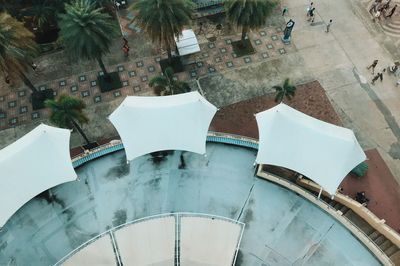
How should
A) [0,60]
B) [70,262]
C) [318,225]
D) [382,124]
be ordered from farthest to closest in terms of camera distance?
[382,124] → [0,60] → [318,225] → [70,262]

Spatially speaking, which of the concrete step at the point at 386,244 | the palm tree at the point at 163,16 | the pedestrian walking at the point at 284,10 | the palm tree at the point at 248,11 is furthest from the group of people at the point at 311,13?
the concrete step at the point at 386,244

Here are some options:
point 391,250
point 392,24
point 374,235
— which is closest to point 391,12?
point 392,24

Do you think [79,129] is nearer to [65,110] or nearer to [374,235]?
[65,110]

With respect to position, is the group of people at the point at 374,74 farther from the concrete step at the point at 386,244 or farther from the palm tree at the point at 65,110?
the palm tree at the point at 65,110

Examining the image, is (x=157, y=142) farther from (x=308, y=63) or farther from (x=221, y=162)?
(x=308, y=63)

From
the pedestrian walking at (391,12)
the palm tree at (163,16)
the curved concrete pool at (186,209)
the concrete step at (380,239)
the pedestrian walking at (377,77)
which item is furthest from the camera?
the pedestrian walking at (391,12)

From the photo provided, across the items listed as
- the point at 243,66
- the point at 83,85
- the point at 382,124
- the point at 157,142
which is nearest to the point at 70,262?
the point at 157,142
